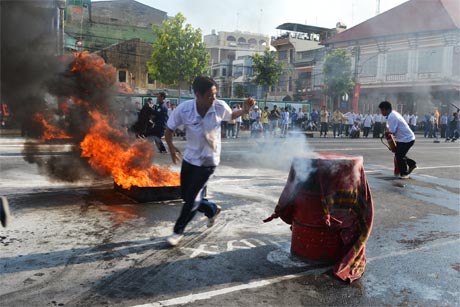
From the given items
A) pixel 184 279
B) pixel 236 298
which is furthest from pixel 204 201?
pixel 236 298

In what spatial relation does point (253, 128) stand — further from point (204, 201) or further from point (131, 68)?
point (131, 68)

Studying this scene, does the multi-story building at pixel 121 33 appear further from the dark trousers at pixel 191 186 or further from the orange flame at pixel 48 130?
the dark trousers at pixel 191 186

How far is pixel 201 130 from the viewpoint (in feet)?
14.2

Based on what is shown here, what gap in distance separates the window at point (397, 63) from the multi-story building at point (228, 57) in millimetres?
44514

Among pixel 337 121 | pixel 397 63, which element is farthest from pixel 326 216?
pixel 337 121

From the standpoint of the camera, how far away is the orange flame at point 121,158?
6.64m

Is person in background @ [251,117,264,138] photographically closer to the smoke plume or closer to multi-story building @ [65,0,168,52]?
the smoke plume

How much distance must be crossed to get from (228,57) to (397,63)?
203 ft

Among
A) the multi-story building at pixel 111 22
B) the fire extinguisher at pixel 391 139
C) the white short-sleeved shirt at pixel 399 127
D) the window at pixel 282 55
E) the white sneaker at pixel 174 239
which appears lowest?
the white sneaker at pixel 174 239

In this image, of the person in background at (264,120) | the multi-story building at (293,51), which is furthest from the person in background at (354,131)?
the multi-story building at (293,51)

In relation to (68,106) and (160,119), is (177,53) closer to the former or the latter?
(160,119)

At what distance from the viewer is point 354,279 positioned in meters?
3.70

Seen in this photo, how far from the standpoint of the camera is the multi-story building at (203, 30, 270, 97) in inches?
2445

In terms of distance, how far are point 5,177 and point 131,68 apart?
4207cm
